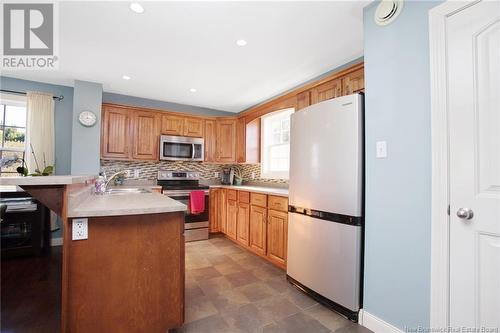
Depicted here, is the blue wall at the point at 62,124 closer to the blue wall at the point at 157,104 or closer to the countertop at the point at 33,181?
the blue wall at the point at 157,104

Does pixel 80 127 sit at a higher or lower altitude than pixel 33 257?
higher

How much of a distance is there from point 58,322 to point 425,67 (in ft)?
10.0

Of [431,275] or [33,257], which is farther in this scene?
[33,257]

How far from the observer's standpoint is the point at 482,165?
1.19 meters

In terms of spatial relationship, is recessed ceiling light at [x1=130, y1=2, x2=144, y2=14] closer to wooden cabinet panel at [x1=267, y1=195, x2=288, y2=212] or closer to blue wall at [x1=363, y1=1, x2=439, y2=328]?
blue wall at [x1=363, y1=1, x2=439, y2=328]

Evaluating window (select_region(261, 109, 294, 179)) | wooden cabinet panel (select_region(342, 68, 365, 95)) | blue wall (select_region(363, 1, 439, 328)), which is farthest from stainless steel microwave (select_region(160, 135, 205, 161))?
blue wall (select_region(363, 1, 439, 328))

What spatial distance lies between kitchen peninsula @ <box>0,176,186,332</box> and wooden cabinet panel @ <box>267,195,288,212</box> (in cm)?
137

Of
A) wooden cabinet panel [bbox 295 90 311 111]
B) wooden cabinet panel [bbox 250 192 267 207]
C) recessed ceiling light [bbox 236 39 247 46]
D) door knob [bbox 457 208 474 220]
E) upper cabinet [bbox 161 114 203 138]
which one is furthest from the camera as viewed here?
upper cabinet [bbox 161 114 203 138]

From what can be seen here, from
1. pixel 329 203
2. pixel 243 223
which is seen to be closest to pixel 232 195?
pixel 243 223

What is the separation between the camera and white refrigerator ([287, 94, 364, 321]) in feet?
5.82

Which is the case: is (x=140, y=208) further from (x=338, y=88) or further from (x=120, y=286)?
A: (x=338, y=88)

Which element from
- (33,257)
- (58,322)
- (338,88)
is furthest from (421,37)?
(33,257)

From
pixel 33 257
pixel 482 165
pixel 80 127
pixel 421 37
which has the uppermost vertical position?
pixel 421 37

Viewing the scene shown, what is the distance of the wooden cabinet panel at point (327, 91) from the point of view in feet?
7.97
